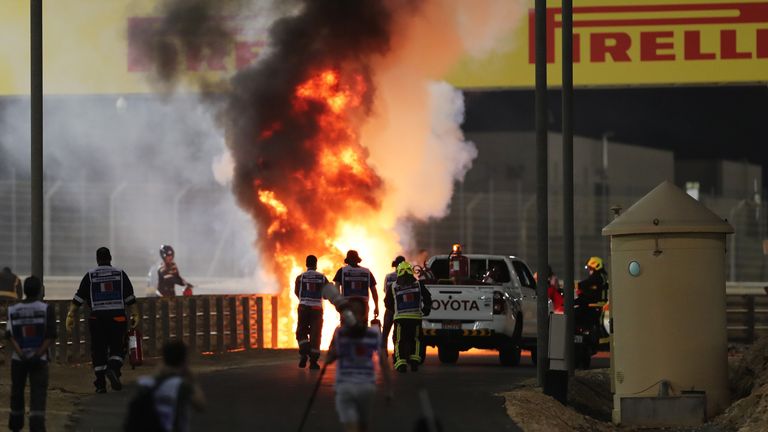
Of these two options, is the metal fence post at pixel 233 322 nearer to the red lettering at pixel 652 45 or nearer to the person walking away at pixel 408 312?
the person walking away at pixel 408 312

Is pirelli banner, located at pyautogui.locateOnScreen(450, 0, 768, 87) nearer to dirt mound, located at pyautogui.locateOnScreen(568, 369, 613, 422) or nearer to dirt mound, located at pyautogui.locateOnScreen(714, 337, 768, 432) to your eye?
dirt mound, located at pyautogui.locateOnScreen(568, 369, 613, 422)

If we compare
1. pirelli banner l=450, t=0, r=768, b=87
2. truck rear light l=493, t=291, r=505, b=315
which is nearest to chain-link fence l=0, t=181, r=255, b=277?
pirelli banner l=450, t=0, r=768, b=87

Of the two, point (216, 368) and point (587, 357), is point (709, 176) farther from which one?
point (216, 368)

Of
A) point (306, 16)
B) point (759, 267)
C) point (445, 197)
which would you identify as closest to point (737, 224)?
point (759, 267)

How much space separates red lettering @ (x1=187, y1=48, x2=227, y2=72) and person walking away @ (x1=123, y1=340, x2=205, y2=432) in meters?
28.6

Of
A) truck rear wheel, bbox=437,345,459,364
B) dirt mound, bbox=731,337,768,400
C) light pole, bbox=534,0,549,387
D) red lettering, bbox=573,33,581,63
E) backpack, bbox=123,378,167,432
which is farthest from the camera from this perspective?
red lettering, bbox=573,33,581,63

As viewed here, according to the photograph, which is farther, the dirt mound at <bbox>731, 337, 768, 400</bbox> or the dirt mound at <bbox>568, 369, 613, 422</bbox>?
the dirt mound at <bbox>568, 369, 613, 422</bbox>

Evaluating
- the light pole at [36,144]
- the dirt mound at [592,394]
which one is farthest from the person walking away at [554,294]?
the light pole at [36,144]

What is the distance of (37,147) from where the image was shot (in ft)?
65.7

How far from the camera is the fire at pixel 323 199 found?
102 ft

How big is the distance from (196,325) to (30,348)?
40.9 feet

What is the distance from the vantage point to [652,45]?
38812 millimetres

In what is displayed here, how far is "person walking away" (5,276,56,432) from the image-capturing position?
1462cm

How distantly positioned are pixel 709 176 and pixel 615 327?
A: 122 ft
